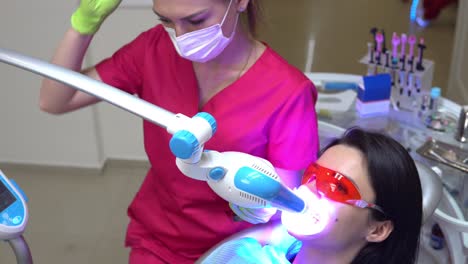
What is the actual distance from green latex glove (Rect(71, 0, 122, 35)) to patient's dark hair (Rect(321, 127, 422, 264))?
619 millimetres

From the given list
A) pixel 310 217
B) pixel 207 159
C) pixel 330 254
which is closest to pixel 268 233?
pixel 330 254

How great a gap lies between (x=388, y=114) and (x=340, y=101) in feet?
0.65

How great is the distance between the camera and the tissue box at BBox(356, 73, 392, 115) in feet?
6.33

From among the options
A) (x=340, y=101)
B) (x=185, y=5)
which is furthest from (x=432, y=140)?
(x=185, y=5)

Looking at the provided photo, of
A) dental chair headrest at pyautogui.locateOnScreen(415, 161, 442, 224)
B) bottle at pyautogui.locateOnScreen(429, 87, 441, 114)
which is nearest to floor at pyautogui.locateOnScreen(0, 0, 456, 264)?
dental chair headrest at pyautogui.locateOnScreen(415, 161, 442, 224)

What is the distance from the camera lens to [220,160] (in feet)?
2.97

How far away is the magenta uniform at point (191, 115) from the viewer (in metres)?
1.35

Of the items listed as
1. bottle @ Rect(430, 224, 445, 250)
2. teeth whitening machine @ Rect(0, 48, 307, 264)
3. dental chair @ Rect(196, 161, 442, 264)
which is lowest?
bottle @ Rect(430, 224, 445, 250)

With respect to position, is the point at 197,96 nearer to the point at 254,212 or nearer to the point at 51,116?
the point at 254,212

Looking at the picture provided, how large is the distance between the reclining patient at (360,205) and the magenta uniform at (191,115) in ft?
0.42

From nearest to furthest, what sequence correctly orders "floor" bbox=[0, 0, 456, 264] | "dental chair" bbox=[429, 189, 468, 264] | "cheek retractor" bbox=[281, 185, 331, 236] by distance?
1. "cheek retractor" bbox=[281, 185, 331, 236]
2. "dental chair" bbox=[429, 189, 468, 264]
3. "floor" bbox=[0, 0, 456, 264]

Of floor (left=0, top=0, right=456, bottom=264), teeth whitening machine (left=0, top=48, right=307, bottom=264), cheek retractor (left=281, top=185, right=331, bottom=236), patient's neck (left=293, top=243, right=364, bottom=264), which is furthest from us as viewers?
floor (left=0, top=0, right=456, bottom=264)

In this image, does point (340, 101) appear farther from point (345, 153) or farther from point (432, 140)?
point (345, 153)

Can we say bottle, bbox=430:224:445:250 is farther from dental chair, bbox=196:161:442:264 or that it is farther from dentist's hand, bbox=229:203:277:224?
dentist's hand, bbox=229:203:277:224
